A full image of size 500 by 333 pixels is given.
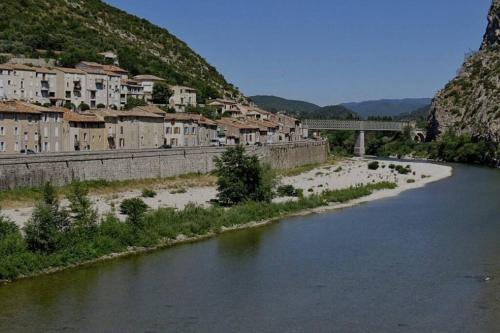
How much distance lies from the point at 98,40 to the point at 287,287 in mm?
80275

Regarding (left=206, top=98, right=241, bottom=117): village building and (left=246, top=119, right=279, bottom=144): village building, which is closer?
(left=246, top=119, right=279, bottom=144): village building

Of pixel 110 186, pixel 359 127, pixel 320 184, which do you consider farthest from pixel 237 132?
pixel 359 127

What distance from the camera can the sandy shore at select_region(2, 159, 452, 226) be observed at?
40.3 meters

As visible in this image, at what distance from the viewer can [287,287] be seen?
1016 inches

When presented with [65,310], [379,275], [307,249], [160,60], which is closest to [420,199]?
[307,249]

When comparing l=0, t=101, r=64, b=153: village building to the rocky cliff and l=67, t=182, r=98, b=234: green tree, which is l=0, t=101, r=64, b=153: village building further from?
the rocky cliff

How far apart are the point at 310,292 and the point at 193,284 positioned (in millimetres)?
4005

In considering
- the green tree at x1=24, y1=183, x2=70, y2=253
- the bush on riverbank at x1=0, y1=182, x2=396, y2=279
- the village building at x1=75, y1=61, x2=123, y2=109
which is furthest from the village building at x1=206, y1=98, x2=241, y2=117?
the green tree at x1=24, y1=183, x2=70, y2=253

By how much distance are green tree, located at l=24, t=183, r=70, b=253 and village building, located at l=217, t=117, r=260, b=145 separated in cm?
4567

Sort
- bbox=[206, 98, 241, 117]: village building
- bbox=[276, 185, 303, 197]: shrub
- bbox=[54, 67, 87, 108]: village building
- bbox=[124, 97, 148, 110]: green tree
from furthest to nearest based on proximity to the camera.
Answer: bbox=[206, 98, 241, 117]: village building < bbox=[124, 97, 148, 110]: green tree < bbox=[54, 67, 87, 108]: village building < bbox=[276, 185, 303, 197]: shrub

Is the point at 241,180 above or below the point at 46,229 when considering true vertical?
above

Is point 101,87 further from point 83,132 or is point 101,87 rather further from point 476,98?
point 476,98

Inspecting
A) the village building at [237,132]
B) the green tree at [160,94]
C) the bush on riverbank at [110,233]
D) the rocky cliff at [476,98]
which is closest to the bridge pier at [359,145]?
the rocky cliff at [476,98]

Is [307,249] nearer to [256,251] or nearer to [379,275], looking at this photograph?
[256,251]
